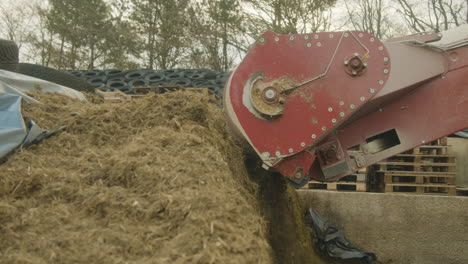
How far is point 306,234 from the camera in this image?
5090 millimetres

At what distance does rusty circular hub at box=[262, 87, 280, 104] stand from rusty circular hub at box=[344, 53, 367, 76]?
1.70 feet

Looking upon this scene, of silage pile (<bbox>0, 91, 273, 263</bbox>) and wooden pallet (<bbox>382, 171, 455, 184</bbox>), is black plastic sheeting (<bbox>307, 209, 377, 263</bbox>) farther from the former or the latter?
silage pile (<bbox>0, 91, 273, 263</bbox>)

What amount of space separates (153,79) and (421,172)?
235 inches

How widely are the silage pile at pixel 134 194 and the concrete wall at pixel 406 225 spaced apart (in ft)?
8.08

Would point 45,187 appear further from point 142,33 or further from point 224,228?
point 142,33

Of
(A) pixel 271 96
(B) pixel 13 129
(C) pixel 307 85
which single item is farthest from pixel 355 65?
(B) pixel 13 129

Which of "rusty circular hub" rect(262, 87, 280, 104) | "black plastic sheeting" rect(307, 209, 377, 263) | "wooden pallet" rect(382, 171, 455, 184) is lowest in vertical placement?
"black plastic sheeting" rect(307, 209, 377, 263)

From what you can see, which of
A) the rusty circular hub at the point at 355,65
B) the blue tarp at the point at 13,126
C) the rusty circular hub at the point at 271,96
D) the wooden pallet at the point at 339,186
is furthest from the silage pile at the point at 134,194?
the wooden pallet at the point at 339,186

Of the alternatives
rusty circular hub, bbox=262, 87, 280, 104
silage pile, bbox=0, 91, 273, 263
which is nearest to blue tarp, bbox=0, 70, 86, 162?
silage pile, bbox=0, 91, 273, 263

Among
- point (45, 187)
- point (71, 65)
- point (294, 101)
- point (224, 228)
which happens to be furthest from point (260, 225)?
point (71, 65)

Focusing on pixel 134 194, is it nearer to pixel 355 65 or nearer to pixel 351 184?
pixel 355 65

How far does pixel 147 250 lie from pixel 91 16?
21728mm

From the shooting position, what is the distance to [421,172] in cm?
607

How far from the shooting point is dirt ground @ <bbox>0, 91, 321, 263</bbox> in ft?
7.00
